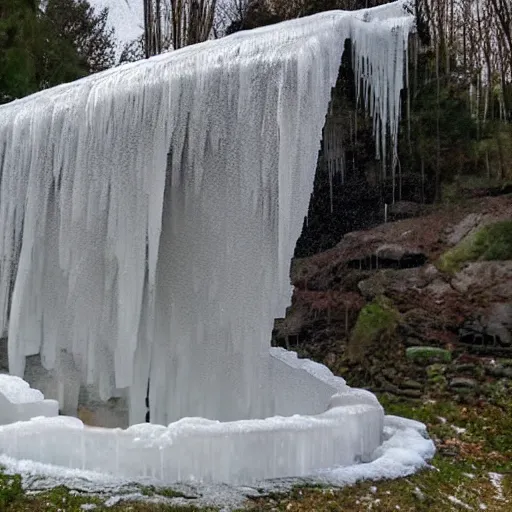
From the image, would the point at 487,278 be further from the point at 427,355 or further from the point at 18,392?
the point at 18,392

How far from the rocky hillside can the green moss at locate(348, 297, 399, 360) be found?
18mm

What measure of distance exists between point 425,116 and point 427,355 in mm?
6210

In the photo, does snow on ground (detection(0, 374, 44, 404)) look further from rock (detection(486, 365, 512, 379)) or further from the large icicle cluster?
rock (detection(486, 365, 512, 379))

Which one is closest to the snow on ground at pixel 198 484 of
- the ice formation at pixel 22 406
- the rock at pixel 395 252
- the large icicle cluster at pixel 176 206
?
the ice formation at pixel 22 406

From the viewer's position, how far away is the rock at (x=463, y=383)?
10.6 meters

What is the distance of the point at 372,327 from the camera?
12.3 meters

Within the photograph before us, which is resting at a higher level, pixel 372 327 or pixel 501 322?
pixel 501 322

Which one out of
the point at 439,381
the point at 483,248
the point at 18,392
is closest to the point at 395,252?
the point at 483,248

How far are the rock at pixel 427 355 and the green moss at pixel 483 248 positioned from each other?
198cm

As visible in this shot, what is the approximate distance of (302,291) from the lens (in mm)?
14391

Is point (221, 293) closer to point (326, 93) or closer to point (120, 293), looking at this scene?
point (120, 293)

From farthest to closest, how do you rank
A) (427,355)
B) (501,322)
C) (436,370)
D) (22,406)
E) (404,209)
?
(404,209)
(427,355)
(501,322)
(436,370)
(22,406)

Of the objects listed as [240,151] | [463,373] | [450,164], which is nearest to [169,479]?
[240,151]

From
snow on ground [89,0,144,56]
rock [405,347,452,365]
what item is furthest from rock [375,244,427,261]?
snow on ground [89,0,144,56]
